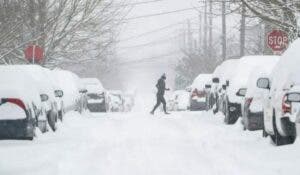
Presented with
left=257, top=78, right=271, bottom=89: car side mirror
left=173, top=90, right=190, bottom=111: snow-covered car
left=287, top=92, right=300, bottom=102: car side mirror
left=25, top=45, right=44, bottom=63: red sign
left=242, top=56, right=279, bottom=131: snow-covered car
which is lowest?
left=173, top=90, right=190, bottom=111: snow-covered car

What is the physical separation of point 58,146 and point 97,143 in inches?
46.2

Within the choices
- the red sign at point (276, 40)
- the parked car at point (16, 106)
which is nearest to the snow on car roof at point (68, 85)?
the red sign at point (276, 40)

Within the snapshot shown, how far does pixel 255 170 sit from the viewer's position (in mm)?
10688

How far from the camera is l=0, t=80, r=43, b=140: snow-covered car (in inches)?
566

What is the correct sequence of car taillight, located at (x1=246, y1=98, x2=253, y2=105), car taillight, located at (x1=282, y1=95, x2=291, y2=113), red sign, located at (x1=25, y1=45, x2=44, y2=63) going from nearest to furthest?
car taillight, located at (x1=282, y1=95, x2=291, y2=113) → car taillight, located at (x1=246, y1=98, x2=253, y2=105) → red sign, located at (x1=25, y1=45, x2=44, y2=63)

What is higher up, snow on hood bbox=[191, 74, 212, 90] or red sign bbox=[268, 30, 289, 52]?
red sign bbox=[268, 30, 289, 52]

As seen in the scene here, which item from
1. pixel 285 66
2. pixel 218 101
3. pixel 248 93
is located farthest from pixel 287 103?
pixel 218 101

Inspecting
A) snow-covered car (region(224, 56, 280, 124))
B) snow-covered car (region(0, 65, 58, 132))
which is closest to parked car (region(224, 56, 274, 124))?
snow-covered car (region(224, 56, 280, 124))

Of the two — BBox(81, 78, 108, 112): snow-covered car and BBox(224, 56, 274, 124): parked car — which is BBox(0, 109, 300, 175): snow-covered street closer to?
BBox(224, 56, 274, 124): parked car

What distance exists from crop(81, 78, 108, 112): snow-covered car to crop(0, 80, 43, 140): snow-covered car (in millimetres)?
20004

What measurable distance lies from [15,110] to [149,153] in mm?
2735

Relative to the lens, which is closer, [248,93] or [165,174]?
[165,174]

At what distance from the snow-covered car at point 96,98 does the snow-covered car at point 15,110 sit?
20004 mm

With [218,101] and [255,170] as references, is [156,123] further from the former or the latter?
[255,170]
